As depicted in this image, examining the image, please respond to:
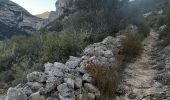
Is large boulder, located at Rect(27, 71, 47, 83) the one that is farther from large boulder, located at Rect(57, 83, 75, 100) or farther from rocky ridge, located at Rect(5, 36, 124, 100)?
large boulder, located at Rect(57, 83, 75, 100)

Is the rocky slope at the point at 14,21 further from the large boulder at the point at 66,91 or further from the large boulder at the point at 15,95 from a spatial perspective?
the large boulder at the point at 15,95

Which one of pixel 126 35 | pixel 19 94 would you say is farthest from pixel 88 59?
pixel 126 35

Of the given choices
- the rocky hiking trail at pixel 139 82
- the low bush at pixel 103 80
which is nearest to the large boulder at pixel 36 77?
the low bush at pixel 103 80

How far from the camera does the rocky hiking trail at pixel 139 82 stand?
11195mm

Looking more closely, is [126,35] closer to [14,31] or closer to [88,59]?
[88,59]

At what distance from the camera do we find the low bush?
1055 cm

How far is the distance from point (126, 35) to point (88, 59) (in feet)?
26.3

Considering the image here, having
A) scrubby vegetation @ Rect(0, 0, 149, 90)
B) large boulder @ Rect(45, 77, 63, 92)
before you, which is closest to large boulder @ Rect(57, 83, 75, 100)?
large boulder @ Rect(45, 77, 63, 92)

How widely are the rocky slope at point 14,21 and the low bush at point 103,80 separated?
284ft

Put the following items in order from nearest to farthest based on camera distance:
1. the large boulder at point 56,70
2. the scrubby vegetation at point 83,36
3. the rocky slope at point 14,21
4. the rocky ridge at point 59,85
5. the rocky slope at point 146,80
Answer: the rocky ridge at point 59,85 → the large boulder at point 56,70 → the rocky slope at point 146,80 → the scrubby vegetation at point 83,36 → the rocky slope at point 14,21

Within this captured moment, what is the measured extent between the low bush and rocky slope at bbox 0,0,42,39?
86.6m

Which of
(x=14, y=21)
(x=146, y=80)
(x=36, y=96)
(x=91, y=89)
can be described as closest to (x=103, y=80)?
(x=91, y=89)

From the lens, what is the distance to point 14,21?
10756 cm

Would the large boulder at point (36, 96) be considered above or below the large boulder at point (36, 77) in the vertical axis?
below
